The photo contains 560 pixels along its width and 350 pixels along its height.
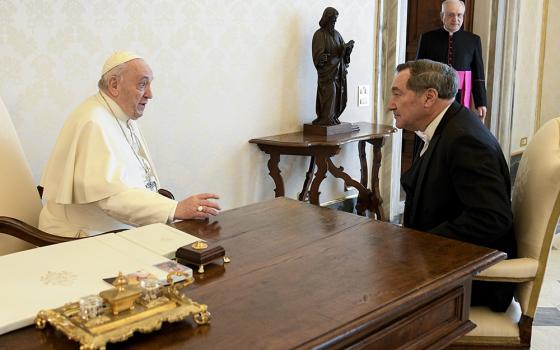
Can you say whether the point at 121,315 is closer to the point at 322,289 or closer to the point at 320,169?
the point at 322,289

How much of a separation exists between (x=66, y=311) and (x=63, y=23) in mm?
2000

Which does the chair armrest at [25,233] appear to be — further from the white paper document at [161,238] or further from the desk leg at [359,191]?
the desk leg at [359,191]

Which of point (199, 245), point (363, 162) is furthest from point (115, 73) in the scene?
point (363, 162)

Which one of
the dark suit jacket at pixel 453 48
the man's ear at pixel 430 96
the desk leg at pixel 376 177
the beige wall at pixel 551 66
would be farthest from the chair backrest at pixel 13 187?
the beige wall at pixel 551 66

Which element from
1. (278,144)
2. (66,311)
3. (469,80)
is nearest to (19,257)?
(66,311)

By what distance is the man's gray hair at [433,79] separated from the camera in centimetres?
232

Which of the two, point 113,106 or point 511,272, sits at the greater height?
point 113,106

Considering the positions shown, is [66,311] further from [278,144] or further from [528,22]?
[528,22]

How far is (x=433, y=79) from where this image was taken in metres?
2.33

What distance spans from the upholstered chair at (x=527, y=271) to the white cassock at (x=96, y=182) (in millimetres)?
1071

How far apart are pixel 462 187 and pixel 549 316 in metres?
1.53

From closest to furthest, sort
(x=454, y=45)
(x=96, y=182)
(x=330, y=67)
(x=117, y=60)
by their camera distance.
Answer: (x=96, y=182) → (x=117, y=60) → (x=330, y=67) → (x=454, y=45)

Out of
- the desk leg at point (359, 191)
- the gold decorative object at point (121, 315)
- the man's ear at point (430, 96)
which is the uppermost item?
the man's ear at point (430, 96)

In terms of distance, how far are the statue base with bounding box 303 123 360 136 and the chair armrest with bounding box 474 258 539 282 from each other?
217 cm
